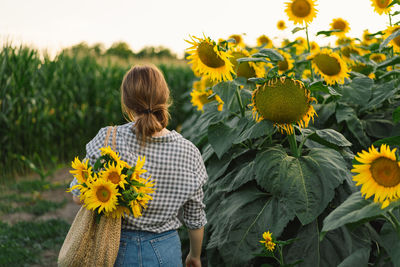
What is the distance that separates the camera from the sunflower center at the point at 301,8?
3.47 meters

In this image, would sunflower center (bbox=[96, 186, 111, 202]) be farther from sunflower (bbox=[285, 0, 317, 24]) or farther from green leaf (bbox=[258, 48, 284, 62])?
sunflower (bbox=[285, 0, 317, 24])

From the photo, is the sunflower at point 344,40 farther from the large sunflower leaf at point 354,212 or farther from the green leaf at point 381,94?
the large sunflower leaf at point 354,212

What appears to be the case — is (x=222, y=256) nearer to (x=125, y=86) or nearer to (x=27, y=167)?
(x=125, y=86)

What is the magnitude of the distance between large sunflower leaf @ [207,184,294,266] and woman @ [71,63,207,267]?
329mm

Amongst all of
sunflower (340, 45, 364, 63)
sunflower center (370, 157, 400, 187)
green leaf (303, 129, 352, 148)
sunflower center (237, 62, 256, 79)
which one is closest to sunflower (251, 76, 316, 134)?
green leaf (303, 129, 352, 148)

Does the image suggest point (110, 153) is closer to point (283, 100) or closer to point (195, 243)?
point (195, 243)

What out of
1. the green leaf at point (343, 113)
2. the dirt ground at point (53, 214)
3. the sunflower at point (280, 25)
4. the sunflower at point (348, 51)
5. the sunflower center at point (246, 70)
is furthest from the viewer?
the sunflower at point (280, 25)

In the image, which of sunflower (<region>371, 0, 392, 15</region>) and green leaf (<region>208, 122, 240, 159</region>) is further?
sunflower (<region>371, 0, 392, 15</region>)

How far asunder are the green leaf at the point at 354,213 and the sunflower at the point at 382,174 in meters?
0.05

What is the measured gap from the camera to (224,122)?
2.73 metres

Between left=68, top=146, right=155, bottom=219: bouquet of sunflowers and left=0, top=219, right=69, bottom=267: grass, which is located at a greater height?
left=68, top=146, right=155, bottom=219: bouquet of sunflowers

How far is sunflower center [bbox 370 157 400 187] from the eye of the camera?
146 centimetres

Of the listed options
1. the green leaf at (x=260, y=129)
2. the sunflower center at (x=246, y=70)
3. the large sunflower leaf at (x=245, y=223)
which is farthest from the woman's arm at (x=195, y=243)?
the sunflower center at (x=246, y=70)

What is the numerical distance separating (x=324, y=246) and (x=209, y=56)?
1.20 metres
